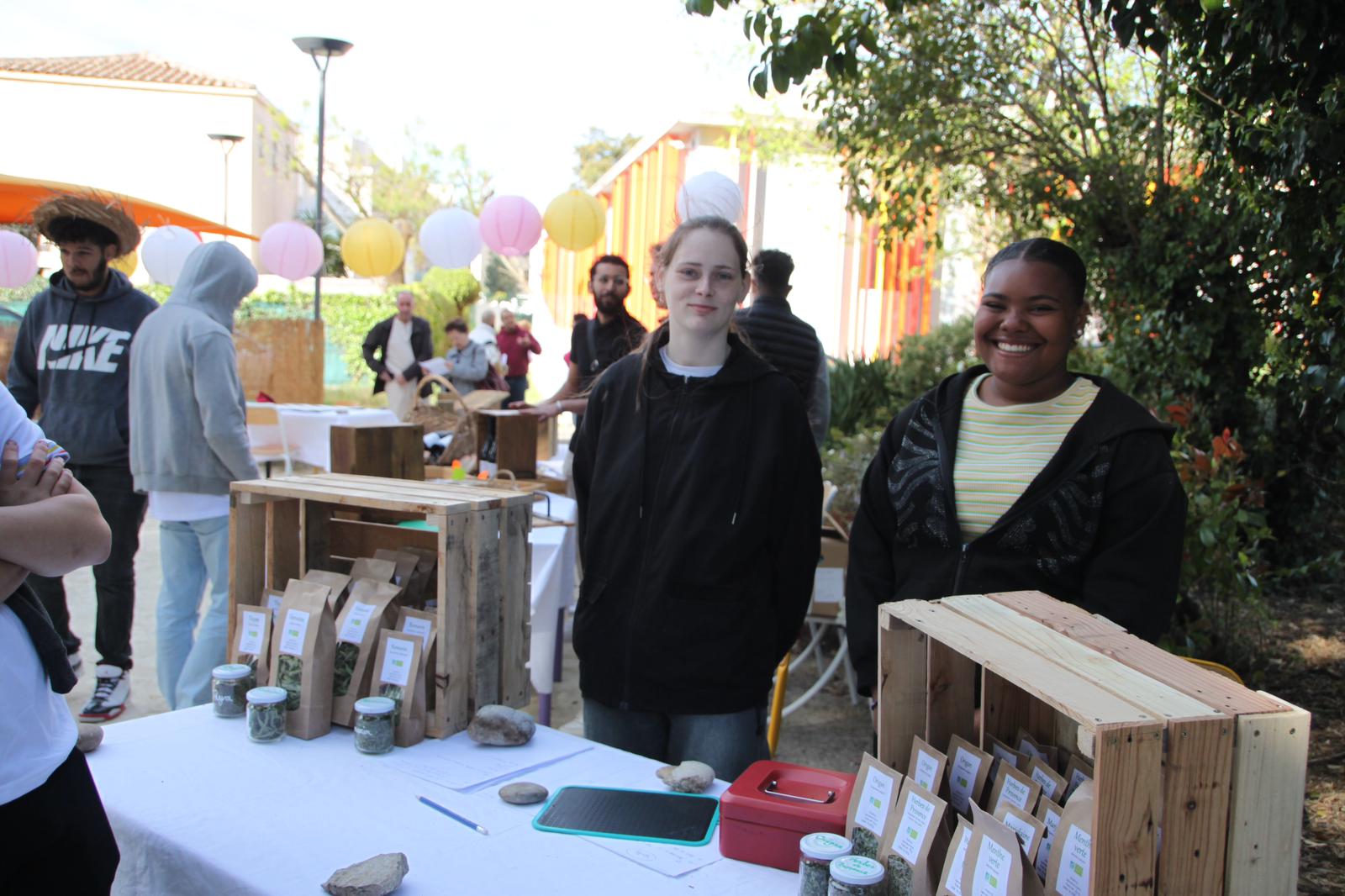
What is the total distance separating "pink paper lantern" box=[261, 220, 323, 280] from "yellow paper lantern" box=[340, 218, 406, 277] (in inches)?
20.0

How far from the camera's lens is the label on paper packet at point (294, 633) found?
217 cm

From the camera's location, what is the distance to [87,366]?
3961mm

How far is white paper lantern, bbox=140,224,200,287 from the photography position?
9.79 metres

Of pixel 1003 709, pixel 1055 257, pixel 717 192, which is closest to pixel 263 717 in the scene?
pixel 1003 709

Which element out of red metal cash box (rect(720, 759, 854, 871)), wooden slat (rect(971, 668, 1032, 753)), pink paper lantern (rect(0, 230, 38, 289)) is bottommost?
red metal cash box (rect(720, 759, 854, 871))

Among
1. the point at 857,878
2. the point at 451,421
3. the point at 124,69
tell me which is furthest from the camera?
the point at 124,69

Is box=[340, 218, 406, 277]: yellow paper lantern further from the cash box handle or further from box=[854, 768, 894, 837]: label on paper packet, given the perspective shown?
box=[854, 768, 894, 837]: label on paper packet

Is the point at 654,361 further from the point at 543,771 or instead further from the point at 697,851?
the point at 697,851

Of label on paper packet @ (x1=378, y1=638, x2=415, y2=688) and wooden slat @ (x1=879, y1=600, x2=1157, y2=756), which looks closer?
wooden slat @ (x1=879, y1=600, x2=1157, y2=756)

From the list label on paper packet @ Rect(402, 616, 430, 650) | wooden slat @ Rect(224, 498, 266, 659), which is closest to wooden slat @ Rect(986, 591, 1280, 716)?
label on paper packet @ Rect(402, 616, 430, 650)

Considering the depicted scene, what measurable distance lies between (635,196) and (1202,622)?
16395mm

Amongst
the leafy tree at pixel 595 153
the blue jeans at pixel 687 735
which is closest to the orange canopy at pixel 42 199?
the blue jeans at pixel 687 735

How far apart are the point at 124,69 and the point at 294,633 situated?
32381 mm

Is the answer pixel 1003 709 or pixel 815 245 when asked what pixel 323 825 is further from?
pixel 815 245
